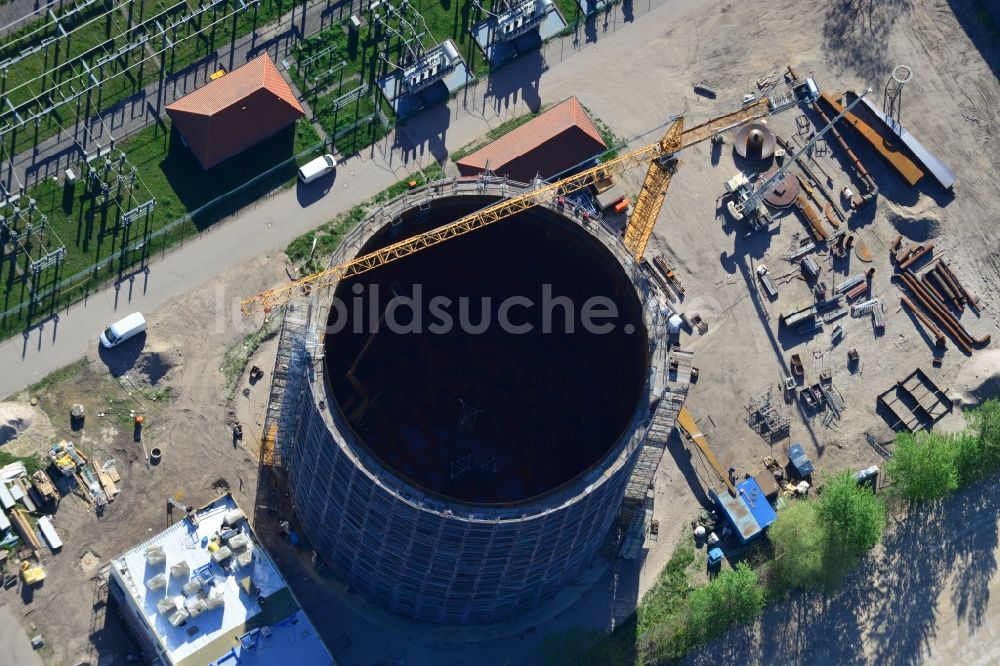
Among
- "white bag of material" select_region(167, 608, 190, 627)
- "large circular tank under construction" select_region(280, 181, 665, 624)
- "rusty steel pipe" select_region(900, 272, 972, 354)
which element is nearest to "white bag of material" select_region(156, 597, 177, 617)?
"white bag of material" select_region(167, 608, 190, 627)

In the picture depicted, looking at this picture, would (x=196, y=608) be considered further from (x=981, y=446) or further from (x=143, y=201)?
(x=981, y=446)

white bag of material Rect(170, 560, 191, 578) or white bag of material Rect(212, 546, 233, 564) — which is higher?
white bag of material Rect(170, 560, 191, 578)

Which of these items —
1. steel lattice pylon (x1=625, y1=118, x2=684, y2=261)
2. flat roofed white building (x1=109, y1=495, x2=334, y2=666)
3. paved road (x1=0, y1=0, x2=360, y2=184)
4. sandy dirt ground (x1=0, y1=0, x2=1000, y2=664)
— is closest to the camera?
flat roofed white building (x1=109, y1=495, x2=334, y2=666)

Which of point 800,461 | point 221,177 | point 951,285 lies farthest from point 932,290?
point 221,177

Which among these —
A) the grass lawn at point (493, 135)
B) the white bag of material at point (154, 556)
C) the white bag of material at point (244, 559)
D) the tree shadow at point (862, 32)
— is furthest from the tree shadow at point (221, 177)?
the tree shadow at point (862, 32)

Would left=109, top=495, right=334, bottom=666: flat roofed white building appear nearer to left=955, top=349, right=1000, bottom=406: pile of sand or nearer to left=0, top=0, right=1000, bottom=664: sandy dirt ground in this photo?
left=0, top=0, right=1000, bottom=664: sandy dirt ground

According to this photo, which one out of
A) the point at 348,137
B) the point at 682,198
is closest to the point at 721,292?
the point at 682,198

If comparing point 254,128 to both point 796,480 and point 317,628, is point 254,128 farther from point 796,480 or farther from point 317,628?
point 796,480
